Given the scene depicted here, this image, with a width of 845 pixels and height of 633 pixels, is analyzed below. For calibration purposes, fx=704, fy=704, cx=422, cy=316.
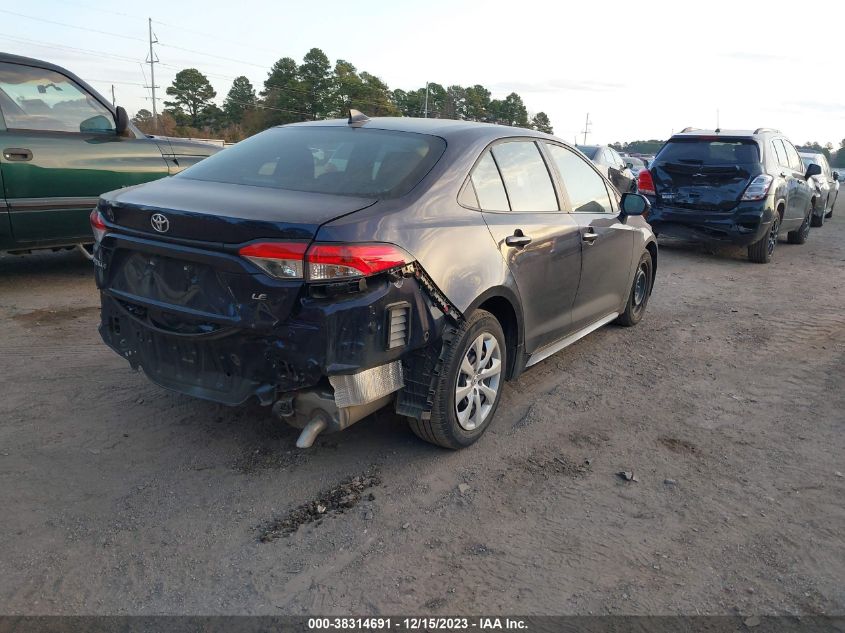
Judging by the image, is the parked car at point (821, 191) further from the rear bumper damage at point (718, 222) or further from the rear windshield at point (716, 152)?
the rear bumper damage at point (718, 222)

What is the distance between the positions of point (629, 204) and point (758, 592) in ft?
10.8

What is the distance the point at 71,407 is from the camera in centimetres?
407

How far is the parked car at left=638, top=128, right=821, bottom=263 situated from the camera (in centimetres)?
951

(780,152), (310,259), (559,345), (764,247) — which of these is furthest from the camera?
(780,152)

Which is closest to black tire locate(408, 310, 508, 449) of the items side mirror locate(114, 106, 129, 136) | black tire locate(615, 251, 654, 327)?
black tire locate(615, 251, 654, 327)

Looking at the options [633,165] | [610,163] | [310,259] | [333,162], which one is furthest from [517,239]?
[633,165]

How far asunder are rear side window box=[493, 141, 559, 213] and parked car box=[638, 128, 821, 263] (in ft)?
19.5

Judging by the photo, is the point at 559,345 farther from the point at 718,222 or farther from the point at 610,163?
the point at 610,163

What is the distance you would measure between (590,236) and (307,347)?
8.23ft

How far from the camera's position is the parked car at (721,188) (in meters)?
9.51

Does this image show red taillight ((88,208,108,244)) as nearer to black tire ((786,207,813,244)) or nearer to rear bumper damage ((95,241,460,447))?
rear bumper damage ((95,241,460,447))

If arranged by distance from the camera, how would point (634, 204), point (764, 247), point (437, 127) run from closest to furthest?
point (437, 127) < point (634, 204) < point (764, 247)

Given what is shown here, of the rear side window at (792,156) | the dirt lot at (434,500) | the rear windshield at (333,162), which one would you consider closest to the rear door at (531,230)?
the rear windshield at (333,162)

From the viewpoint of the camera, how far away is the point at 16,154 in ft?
19.9
